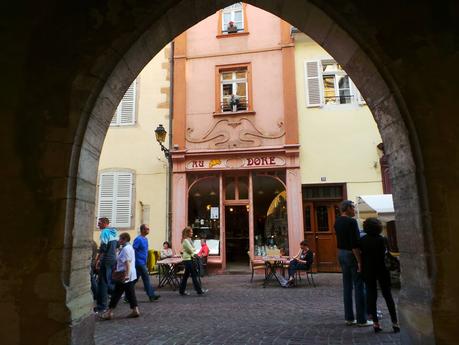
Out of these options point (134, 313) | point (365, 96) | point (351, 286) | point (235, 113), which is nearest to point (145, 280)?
point (134, 313)

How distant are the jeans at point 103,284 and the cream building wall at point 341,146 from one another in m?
6.53

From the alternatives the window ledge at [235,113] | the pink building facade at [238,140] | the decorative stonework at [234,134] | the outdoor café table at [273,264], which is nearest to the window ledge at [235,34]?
the pink building facade at [238,140]

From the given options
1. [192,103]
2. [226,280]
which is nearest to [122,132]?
[192,103]

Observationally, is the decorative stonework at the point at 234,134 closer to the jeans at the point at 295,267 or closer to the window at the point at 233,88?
the window at the point at 233,88

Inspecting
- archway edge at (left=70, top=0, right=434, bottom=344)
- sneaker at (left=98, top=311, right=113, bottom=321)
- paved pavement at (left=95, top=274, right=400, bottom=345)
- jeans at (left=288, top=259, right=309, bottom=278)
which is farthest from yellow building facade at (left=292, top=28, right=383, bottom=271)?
archway edge at (left=70, top=0, right=434, bottom=344)

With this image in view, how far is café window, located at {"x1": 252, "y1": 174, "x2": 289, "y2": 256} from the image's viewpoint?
11.3m

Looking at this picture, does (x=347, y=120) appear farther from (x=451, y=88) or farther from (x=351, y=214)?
(x=451, y=88)

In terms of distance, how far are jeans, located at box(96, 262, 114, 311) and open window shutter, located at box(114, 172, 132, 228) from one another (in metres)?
5.53

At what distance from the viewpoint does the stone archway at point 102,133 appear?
2807 mm

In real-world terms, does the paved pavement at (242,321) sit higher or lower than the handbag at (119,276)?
lower

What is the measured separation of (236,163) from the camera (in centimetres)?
1137

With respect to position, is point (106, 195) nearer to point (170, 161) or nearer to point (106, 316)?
point (170, 161)

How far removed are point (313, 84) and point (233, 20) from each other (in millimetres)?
3358

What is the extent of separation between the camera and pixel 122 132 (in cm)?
1203
